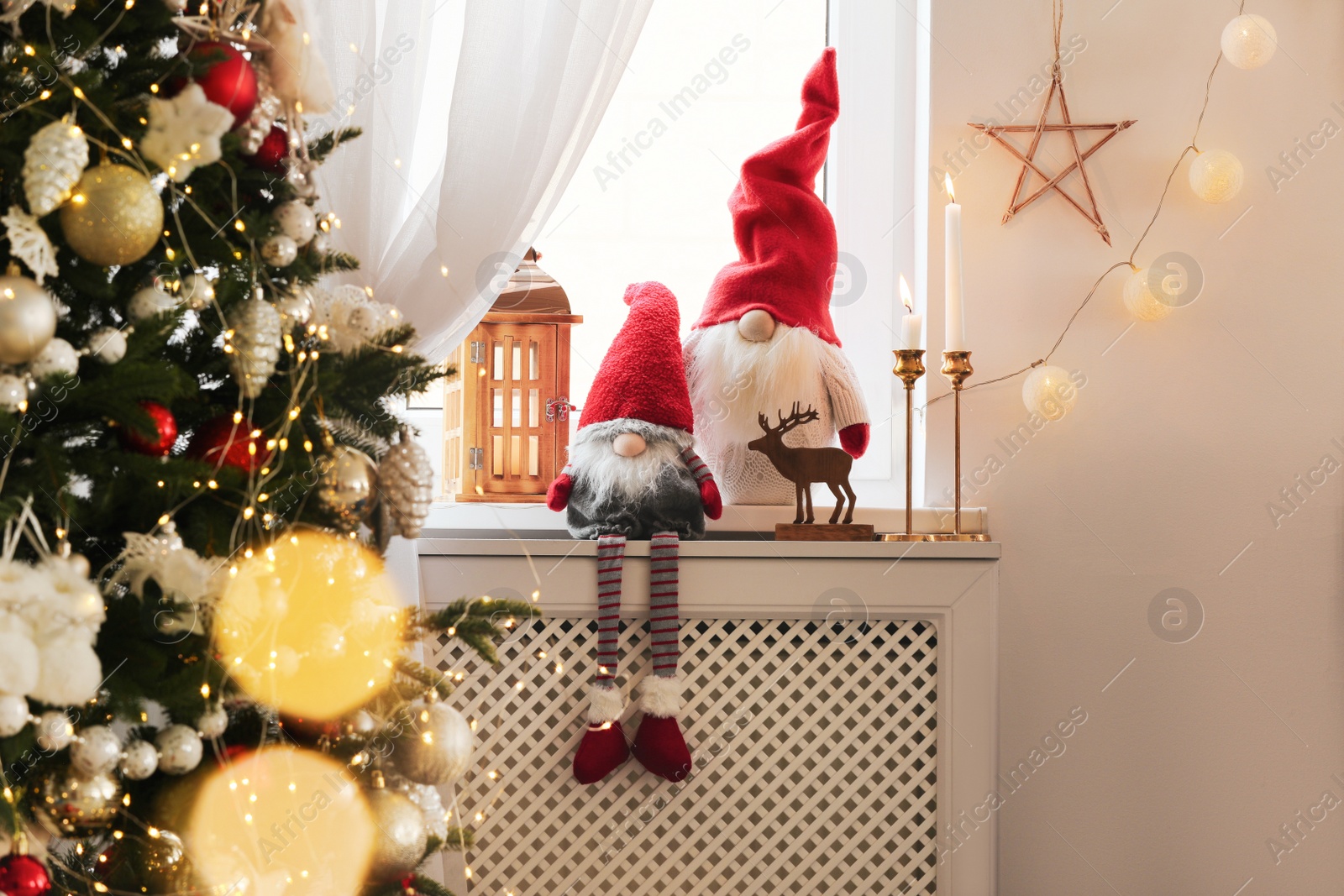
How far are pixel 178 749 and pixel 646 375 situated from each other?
2.87ft

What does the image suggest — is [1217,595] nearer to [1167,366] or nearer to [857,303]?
[1167,366]

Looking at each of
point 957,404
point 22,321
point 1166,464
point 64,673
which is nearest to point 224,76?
point 22,321

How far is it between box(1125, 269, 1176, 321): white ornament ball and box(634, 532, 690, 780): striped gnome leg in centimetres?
93

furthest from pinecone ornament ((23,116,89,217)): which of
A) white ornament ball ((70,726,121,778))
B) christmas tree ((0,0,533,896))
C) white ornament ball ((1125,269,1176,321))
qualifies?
white ornament ball ((1125,269,1176,321))

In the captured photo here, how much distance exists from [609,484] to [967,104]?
0.97 meters

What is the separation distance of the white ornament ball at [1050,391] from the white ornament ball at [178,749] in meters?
1.38

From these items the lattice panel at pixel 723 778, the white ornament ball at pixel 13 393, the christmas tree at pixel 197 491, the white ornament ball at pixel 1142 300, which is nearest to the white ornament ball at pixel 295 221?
the christmas tree at pixel 197 491

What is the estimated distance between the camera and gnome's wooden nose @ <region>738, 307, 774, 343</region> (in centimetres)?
152

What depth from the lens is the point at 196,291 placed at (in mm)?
791

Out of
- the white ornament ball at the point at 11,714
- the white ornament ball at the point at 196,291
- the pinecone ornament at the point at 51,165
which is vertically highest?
the pinecone ornament at the point at 51,165

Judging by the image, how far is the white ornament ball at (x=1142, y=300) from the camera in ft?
5.40

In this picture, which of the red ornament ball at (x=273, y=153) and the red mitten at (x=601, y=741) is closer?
the red ornament ball at (x=273, y=153)

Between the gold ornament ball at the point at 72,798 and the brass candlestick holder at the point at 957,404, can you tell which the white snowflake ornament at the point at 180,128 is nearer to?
the gold ornament ball at the point at 72,798

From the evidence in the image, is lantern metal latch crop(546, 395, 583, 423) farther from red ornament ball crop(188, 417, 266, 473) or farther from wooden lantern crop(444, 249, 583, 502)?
red ornament ball crop(188, 417, 266, 473)
